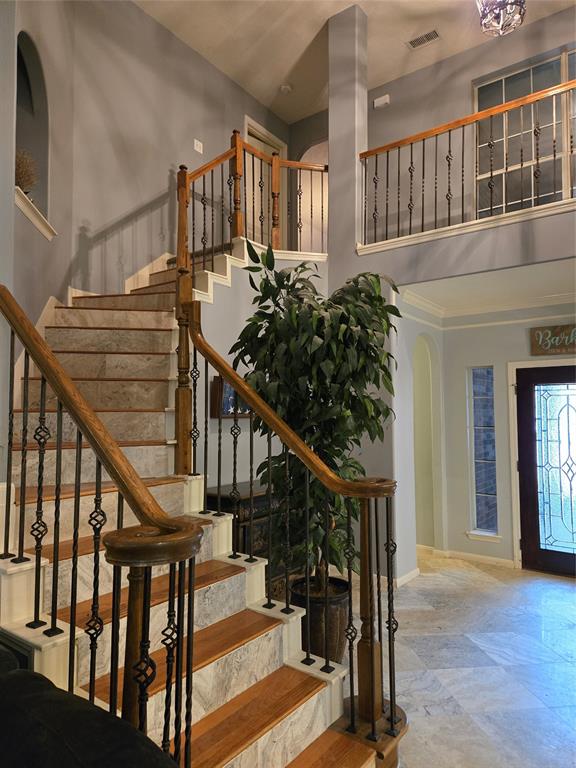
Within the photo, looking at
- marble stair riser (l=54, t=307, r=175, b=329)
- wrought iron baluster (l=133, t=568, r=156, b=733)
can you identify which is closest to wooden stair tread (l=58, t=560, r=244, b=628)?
wrought iron baluster (l=133, t=568, r=156, b=733)

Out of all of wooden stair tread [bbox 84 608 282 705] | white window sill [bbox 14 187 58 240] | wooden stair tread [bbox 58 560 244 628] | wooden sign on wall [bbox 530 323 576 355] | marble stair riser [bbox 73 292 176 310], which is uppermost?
white window sill [bbox 14 187 58 240]

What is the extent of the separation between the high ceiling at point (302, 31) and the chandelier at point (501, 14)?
1.80 m

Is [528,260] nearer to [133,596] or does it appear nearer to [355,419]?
[355,419]

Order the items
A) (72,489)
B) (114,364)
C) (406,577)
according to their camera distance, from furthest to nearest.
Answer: (406,577), (114,364), (72,489)

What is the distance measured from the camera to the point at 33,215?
3.81 meters

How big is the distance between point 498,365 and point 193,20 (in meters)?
5.16

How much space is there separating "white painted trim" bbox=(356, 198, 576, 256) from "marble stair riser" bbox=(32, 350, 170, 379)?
2.34 m

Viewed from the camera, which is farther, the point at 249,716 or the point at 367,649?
the point at 367,649

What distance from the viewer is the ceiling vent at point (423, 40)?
5551 mm

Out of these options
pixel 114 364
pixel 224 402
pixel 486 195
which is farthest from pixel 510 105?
pixel 114 364

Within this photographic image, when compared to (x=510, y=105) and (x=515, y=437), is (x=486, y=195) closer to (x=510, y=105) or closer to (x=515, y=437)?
(x=510, y=105)

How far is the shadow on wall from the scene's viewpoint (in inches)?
192

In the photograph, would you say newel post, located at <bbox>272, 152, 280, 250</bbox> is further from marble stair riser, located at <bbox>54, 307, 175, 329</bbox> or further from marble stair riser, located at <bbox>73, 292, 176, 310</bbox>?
marble stair riser, located at <bbox>54, 307, 175, 329</bbox>

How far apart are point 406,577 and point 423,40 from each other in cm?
584
